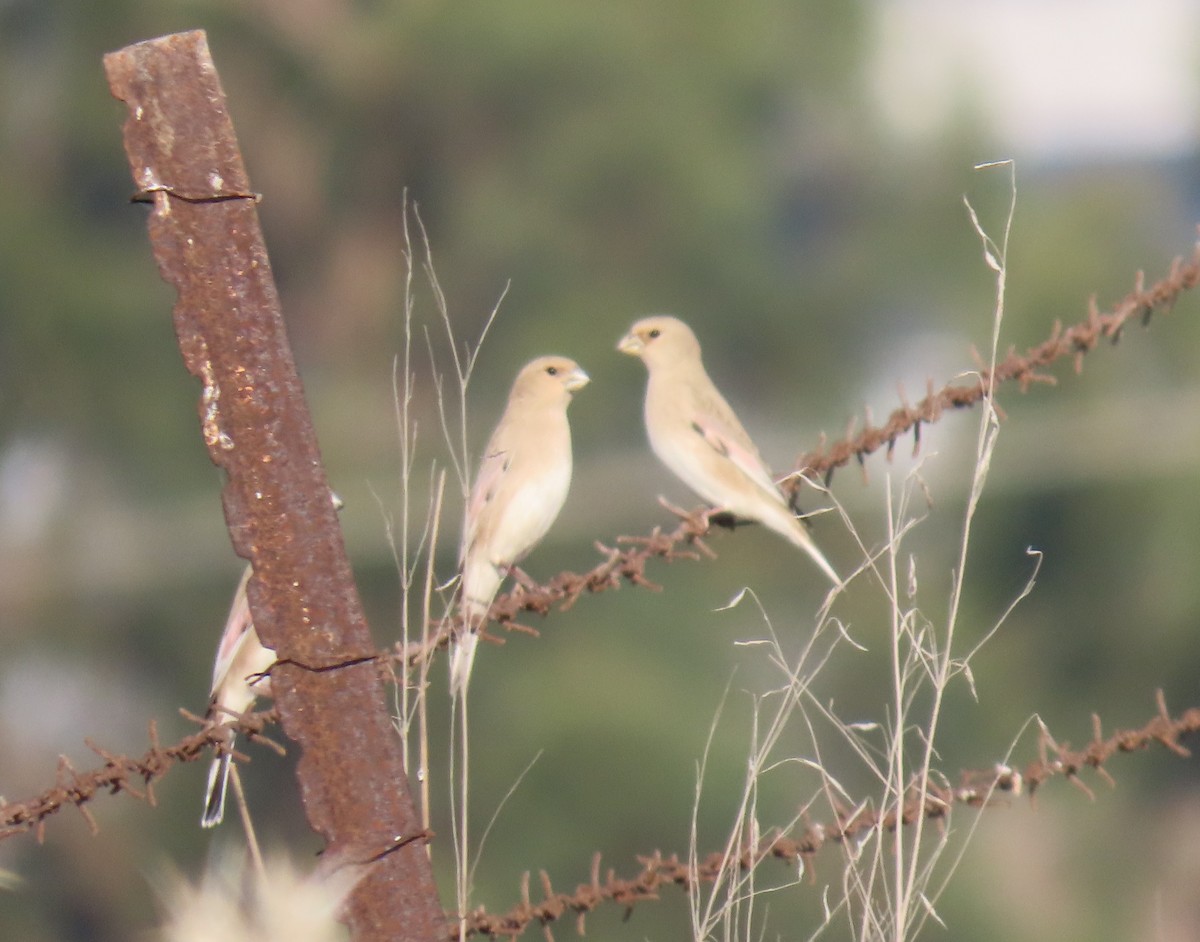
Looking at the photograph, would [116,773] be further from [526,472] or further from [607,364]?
[607,364]

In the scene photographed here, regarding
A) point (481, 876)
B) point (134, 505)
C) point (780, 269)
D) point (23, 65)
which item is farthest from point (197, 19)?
point (481, 876)

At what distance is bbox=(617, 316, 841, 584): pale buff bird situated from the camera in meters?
5.34

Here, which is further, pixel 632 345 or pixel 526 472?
pixel 632 345

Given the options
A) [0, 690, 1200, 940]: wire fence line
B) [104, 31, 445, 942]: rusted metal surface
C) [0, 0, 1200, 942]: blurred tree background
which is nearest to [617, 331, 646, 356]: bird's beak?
[0, 690, 1200, 940]: wire fence line

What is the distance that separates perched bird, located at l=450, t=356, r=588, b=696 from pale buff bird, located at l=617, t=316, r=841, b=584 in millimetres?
308

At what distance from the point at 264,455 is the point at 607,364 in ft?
62.6

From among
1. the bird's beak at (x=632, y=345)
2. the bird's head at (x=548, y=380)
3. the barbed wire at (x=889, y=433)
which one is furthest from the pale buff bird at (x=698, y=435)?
the barbed wire at (x=889, y=433)

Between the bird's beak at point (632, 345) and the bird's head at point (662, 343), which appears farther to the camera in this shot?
the bird's head at point (662, 343)

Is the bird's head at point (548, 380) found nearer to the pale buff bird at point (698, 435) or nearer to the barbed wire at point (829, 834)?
the pale buff bird at point (698, 435)

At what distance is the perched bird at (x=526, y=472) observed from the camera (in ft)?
16.0

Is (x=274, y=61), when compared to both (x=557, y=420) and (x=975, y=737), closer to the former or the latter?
(x=975, y=737)

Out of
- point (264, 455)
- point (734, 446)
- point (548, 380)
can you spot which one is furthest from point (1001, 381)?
point (734, 446)

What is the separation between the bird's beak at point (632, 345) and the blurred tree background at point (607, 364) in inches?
501

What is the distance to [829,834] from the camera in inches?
120
